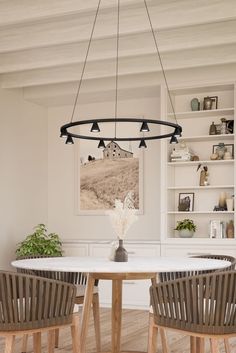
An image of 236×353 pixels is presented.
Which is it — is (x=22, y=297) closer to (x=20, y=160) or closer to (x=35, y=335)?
(x=35, y=335)

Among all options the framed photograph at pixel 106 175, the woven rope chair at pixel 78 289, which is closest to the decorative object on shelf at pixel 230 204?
the framed photograph at pixel 106 175

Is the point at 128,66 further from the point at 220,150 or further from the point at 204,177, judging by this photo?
the point at 204,177

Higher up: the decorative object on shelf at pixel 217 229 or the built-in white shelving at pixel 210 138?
the built-in white shelving at pixel 210 138

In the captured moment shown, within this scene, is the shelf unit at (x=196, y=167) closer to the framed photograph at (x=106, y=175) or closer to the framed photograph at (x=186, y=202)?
the framed photograph at (x=186, y=202)

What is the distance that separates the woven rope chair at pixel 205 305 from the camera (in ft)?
11.0

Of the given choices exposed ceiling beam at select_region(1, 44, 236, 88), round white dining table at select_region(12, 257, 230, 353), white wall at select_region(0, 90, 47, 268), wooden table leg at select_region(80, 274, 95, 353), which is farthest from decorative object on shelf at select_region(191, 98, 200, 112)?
wooden table leg at select_region(80, 274, 95, 353)

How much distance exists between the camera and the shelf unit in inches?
278

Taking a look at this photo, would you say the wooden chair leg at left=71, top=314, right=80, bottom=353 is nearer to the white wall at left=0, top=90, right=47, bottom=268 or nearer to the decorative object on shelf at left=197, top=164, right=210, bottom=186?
the white wall at left=0, top=90, right=47, bottom=268

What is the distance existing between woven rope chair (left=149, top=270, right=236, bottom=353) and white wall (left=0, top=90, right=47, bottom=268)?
4.17 m

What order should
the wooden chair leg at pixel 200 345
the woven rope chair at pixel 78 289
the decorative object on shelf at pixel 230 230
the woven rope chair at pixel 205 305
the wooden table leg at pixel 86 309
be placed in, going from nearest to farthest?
the woven rope chair at pixel 205 305, the wooden chair leg at pixel 200 345, the wooden table leg at pixel 86 309, the woven rope chair at pixel 78 289, the decorative object on shelf at pixel 230 230

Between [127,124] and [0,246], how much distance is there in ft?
7.50

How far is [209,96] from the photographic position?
24.1ft

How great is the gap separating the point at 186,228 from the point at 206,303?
3.69 m

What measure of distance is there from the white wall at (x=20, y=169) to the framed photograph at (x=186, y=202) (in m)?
2.01
